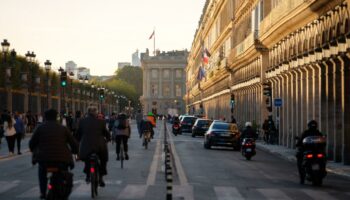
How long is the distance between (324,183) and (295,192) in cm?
367

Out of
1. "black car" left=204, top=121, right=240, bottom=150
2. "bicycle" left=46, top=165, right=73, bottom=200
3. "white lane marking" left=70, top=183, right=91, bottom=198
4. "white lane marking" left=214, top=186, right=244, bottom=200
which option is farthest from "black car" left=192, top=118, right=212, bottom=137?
"bicycle" left=46, top=165, right=73, bottom=200

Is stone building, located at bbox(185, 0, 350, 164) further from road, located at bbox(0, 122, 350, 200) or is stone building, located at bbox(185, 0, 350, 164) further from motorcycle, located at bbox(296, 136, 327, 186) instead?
motorcycle, located at bbox(296, 136, 327, 186)

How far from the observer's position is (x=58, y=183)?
44.3ft

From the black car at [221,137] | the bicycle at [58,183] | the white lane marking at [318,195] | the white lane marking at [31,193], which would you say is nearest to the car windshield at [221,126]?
the black car at [221,137]

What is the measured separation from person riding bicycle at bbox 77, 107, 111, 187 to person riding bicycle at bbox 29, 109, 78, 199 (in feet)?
9.67

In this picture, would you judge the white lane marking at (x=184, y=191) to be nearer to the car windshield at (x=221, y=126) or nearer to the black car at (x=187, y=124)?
the car windshield at (x=221, y=126)

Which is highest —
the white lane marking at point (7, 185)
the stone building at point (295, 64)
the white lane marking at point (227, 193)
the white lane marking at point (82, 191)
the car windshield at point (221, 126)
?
the stone building at point (295, 64)

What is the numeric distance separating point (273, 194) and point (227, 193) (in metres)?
1.01

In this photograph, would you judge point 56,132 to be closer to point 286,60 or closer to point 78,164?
point 78,164

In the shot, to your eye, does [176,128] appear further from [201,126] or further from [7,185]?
[7,185]

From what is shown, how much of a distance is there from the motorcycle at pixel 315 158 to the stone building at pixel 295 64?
10098 millimetres

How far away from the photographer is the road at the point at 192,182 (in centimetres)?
1869

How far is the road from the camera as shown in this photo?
1869 centimetres

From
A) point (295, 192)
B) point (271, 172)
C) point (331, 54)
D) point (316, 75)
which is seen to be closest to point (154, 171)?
point (271, 172)
